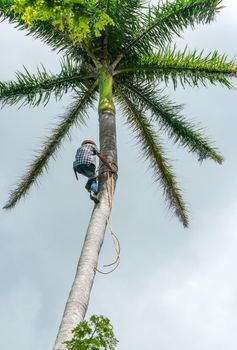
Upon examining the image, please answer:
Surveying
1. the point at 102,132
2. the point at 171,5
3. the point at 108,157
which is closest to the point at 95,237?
the point at 108,157

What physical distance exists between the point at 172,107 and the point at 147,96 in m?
0.64

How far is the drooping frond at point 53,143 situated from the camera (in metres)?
14.1

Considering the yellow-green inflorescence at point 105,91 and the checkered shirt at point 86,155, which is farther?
the yellow-green inflorescence at point 105,91

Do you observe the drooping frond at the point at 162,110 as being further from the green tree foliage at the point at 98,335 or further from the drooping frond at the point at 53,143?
the green tree foliage at the point at 98,335

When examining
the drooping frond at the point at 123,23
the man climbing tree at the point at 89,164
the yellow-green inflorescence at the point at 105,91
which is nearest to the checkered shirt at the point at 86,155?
the man climbing tree at the point at 89,164

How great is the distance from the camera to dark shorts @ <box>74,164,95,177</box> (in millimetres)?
11117

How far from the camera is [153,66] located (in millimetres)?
14094

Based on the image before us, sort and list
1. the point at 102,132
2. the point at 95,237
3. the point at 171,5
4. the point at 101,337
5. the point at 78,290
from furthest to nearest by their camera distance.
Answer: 1. the point at 171,5
2. the point at 102,132
3. the point at 95,237
4. the point at 78,290
5. the point at 101,337

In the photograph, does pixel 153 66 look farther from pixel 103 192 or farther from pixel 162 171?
pixel 103 192

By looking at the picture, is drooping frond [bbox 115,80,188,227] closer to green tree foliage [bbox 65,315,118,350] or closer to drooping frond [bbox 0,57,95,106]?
drooping frond [bbox 0,57,95,106]

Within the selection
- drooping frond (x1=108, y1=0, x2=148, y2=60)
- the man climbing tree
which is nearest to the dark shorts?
the man climbing tree

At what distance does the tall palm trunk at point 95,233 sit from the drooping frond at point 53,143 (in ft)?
4.16

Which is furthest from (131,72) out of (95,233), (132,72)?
(95,233)

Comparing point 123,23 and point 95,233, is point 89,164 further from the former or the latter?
point 123,23
